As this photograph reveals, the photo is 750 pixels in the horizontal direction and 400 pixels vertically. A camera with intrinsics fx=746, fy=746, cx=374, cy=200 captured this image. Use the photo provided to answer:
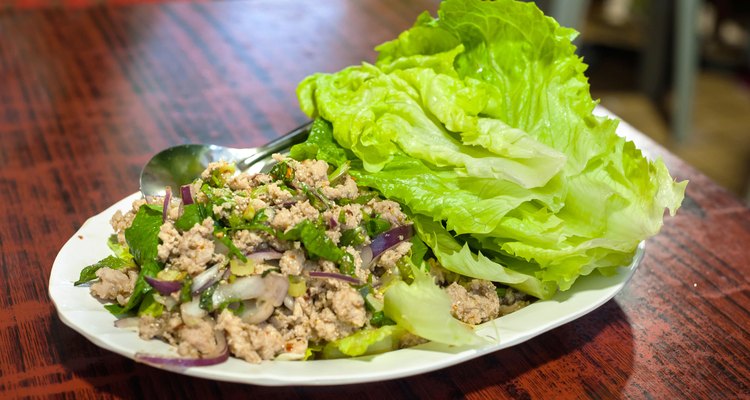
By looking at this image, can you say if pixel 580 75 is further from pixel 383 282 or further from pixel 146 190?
pixel 146 190

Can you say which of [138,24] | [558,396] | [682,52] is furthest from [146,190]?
[682,52]

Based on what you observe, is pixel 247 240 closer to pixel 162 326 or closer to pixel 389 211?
pixel 162 326

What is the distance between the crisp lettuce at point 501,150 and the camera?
1831 millimetres

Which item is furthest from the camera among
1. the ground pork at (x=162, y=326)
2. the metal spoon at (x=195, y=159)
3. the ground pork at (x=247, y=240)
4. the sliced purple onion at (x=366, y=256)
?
the metal spoon at (x=195, y=159)

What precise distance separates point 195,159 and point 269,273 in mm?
771

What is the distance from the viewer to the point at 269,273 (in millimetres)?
1602

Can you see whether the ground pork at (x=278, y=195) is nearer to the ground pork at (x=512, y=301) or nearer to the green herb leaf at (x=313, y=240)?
the green herb leaf at (x=313, y=240)

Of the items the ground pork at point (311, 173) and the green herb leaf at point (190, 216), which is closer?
the green herb leaf at point (190, 216)

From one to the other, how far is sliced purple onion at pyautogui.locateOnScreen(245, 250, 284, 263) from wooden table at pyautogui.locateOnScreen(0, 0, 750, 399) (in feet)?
0.95

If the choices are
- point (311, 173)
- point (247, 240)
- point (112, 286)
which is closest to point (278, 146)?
point (311, 173)

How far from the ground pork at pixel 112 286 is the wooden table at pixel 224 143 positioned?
170 mm

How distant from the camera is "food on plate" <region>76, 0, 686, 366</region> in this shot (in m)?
1.58

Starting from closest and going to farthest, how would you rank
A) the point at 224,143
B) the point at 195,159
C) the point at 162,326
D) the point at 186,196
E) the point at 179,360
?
the point at 179,360 < the point at 162,326 < the point at 186,196 < the point at 195,159 < the point at 224,143

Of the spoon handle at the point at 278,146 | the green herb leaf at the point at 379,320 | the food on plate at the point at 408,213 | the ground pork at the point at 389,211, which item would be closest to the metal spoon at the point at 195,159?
the spoon handle at the point at 278,146
